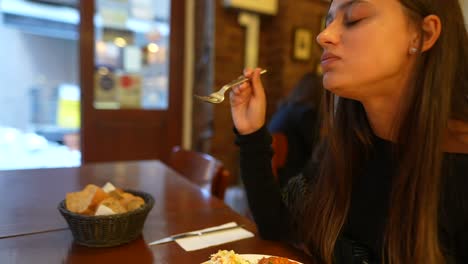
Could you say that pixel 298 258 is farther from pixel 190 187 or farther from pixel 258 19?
pixel 258 19

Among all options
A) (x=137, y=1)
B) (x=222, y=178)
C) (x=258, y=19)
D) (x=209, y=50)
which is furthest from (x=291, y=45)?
(x=222, y=178)

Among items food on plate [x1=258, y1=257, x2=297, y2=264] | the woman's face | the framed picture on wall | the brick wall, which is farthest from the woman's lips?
the framed picture on wall

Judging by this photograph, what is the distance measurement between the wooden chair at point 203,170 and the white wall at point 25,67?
1.57m

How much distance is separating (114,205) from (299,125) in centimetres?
165

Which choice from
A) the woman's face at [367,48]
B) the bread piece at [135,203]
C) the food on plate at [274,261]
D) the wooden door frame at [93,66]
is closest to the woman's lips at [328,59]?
the woman's face at [367,48]

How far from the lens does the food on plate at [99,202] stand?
731 millimetres

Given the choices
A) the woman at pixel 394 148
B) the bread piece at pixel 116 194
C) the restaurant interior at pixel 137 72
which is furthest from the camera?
the restaurant interior at pixel 137 72

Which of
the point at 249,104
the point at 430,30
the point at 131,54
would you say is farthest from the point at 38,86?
the point at 430,30

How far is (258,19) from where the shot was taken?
3119mm

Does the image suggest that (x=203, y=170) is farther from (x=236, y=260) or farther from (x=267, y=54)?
(x=267, y=54)

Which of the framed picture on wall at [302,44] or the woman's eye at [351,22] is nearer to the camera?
the woman's eye at [351,22]

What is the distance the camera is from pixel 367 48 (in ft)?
2.27

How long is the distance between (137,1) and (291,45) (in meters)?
1.41

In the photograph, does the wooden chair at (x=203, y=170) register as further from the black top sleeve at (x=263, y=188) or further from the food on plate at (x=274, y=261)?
the food on plate at (x=274, y=261)
